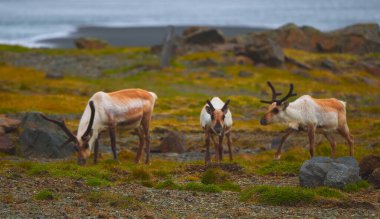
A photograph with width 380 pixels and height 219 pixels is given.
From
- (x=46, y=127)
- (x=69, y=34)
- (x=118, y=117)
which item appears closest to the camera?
(x=118, y=117)

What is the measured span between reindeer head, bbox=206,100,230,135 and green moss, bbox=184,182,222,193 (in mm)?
4695

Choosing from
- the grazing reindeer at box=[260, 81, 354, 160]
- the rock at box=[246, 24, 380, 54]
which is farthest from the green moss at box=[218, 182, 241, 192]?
the rock at box=[246, 24, 380, 54]

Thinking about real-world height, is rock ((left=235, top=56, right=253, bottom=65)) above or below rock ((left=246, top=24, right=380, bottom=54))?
below

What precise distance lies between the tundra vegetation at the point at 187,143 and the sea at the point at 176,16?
43.9 metres

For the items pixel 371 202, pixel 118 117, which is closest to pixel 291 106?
pixel 118 117

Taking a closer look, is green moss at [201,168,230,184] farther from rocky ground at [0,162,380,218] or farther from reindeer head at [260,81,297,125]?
reindeer head at [260,81,297,125]

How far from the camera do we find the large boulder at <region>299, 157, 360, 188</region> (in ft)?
64.7

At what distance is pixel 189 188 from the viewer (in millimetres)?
19828

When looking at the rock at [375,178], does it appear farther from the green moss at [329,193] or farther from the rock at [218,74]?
the rock at [218,74]

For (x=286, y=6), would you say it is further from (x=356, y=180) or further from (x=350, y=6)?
(x=356, y=180)

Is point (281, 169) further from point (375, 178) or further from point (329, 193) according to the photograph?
point (329, 193)

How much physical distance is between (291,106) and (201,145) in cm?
736

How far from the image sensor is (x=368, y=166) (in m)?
21.8

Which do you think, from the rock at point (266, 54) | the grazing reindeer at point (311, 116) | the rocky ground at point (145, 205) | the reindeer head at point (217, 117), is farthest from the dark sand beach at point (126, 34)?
the rocky ground at point (145, 205)
